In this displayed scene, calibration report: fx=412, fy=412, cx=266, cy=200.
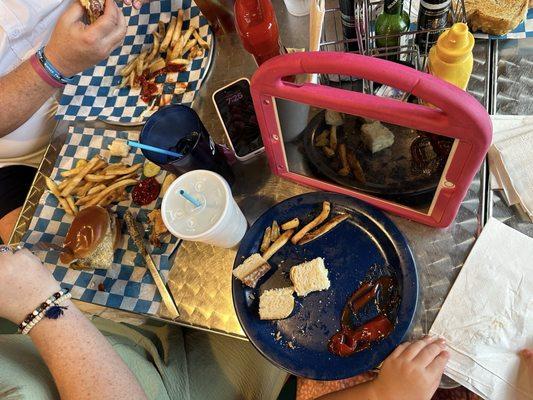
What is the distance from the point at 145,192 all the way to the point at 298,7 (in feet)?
2.76

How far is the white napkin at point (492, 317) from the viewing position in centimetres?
97

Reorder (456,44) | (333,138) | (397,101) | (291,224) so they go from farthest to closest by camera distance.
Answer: (291,224), (333,138), (456,44), (397,101)

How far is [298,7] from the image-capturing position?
146 cm

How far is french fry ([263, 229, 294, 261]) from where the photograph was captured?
1.14 meters

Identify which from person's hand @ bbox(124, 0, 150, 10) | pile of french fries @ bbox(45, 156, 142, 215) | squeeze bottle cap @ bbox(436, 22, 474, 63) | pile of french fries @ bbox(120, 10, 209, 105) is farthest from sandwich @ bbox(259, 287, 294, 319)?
person's hand @ bbox(124, 0, 150, 10)

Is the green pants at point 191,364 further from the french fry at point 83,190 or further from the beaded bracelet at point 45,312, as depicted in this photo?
the french fry at point 83,190

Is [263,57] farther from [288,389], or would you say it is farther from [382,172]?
[288,389]

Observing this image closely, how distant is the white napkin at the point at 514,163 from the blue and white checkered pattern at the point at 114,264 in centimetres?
95

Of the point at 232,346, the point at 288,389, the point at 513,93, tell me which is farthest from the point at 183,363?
the point at 513,93

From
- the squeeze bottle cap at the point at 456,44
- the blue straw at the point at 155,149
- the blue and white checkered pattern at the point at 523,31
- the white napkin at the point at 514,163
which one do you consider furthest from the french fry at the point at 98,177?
the blue and white checkered pattern at the point at 523,31


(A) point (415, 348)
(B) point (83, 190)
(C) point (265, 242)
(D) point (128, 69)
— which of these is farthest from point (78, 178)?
(A) point (415, 348)

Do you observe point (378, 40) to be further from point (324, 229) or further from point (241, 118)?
point (324, 229)

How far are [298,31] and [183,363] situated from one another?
1.20 metres

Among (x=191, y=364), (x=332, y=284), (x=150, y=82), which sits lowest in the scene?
(x=191, y=364)
